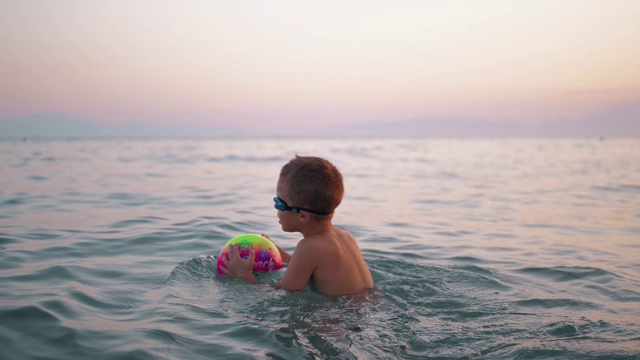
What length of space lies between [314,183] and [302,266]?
796 millimetres

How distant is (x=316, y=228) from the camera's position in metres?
5.43

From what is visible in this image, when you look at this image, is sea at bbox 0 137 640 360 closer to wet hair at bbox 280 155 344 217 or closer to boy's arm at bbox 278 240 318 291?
boy's arm at bbox 278 240 318 291

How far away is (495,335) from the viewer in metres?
4.75

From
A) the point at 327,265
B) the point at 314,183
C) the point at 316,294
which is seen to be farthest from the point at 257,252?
the point at 314,183

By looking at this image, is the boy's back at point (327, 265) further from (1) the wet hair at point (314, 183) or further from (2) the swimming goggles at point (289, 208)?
(1) the wet hair at point (314, 183)

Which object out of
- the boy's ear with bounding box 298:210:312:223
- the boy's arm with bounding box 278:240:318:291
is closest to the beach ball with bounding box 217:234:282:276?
the boy's arm with bounding box 278:240:318:291

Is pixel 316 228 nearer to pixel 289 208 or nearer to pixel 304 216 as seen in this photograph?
pixel 304 216

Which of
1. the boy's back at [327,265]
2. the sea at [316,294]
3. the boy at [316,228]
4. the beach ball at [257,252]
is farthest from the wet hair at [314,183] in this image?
the beach ball at [257,252]

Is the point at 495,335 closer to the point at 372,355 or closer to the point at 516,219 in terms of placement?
the point at 372,355

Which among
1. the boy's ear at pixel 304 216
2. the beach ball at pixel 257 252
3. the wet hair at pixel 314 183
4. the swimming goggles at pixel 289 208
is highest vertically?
the wet hair at pixel 314 183

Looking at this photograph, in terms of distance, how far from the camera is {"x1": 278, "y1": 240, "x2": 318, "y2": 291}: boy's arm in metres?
5.29

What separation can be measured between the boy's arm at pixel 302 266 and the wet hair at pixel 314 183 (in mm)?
404

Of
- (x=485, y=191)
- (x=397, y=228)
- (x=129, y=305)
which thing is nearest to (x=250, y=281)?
(x=129, y=305)

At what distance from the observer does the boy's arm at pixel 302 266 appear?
5.29 metres
